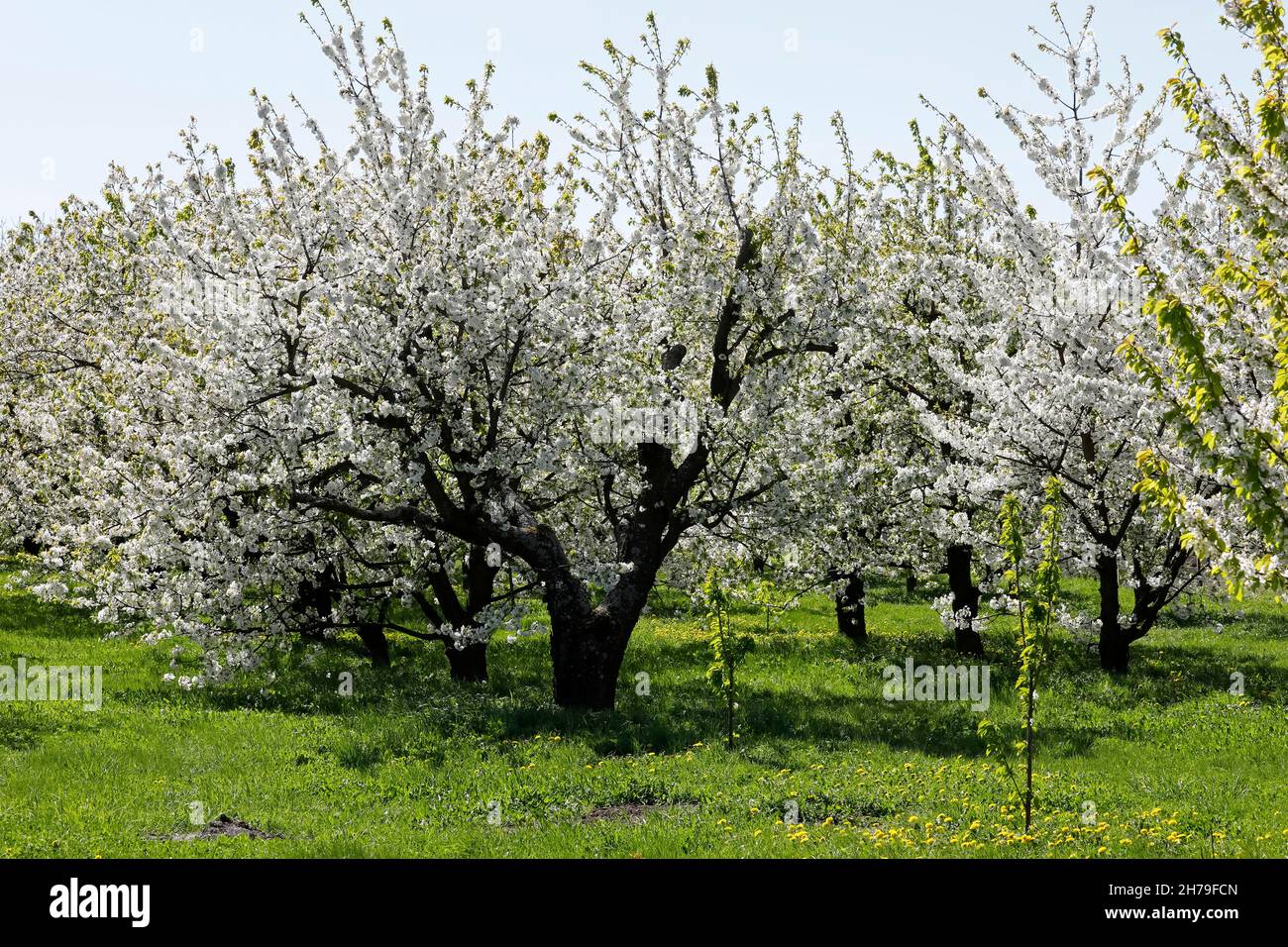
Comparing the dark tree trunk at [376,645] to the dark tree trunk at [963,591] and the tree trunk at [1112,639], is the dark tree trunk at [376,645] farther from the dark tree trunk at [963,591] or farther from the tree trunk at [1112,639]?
the tree trunk at [1112,639]

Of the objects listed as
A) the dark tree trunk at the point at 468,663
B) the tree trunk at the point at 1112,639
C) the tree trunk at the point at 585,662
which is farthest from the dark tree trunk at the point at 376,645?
the tree trunk at the point at 1112,639

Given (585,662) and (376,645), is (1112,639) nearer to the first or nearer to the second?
(585,662)

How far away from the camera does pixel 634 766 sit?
12.6 metres

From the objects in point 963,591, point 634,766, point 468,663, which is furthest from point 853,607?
point 634,766

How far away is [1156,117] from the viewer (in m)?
16.7

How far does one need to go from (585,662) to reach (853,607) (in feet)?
33.1

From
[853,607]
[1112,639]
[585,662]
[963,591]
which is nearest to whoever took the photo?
[585,662]

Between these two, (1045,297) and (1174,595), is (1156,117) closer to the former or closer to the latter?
(1045,297)

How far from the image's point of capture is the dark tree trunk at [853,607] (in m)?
24.2

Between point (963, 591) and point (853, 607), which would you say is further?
point (853, 607)

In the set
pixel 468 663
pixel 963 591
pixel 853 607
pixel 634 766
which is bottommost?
pixel 634 766

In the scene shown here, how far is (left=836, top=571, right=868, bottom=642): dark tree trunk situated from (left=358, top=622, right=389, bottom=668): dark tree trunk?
33.8 ft

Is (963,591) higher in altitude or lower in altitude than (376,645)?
higher
